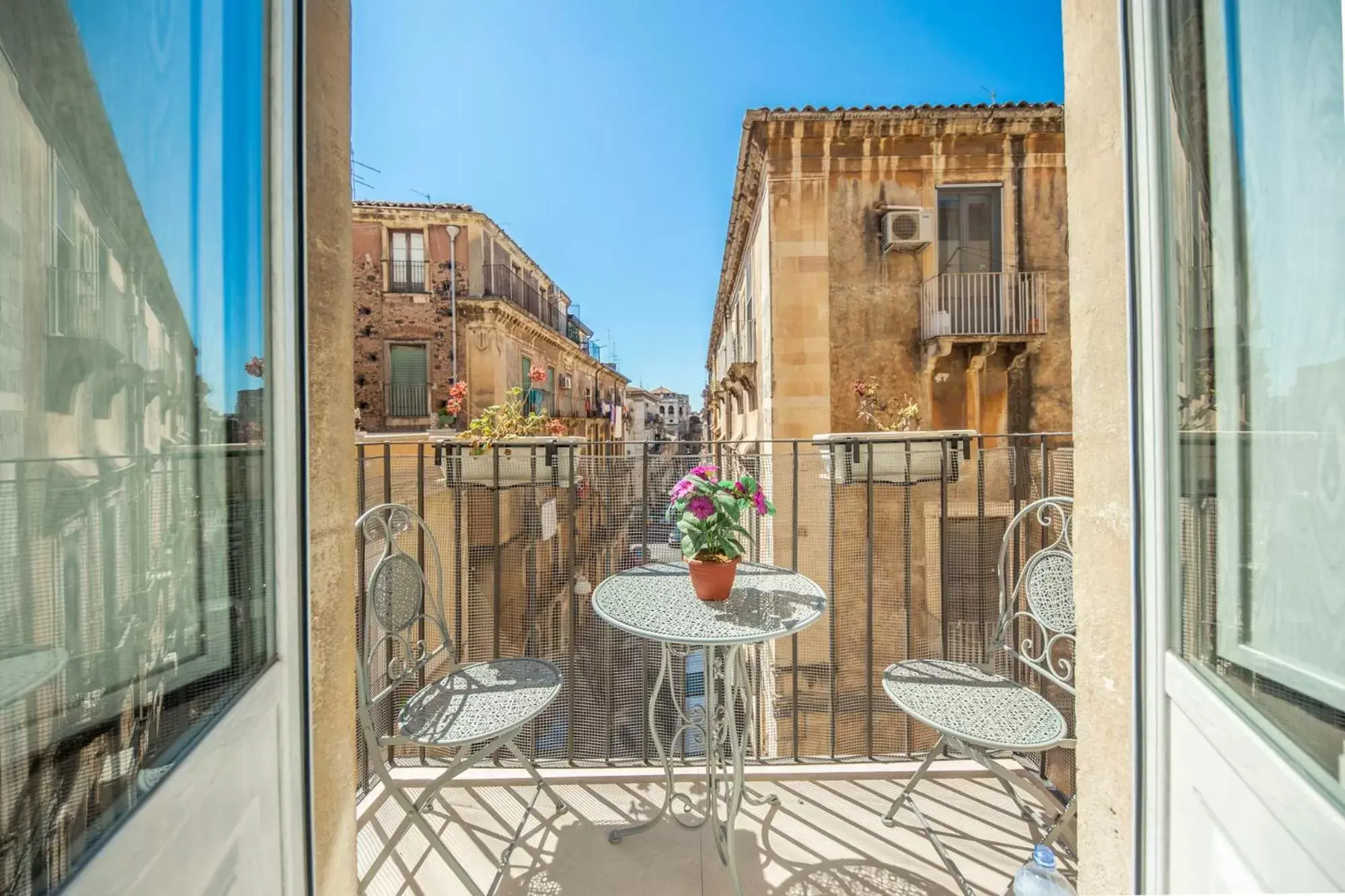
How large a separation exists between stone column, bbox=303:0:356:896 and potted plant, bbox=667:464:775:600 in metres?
1.00

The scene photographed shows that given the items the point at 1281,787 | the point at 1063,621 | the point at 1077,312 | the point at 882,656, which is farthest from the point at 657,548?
the point at 882,656

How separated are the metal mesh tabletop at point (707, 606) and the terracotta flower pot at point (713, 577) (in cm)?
4

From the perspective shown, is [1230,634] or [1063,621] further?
[1063,621]

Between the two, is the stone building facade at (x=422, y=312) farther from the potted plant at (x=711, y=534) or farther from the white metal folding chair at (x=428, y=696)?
the potted plant at (x=711, y=534)

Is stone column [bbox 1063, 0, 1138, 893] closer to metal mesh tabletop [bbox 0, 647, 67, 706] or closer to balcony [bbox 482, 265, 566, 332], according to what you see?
metal mesh tabletop [bbox 0, 647, 67, 706]

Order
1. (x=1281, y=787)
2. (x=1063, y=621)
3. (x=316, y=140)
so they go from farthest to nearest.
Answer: (x=1063, y=621) → (x=316, y=140) → (x=1281, y=787)

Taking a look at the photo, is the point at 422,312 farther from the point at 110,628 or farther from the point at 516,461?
the point at 110,628

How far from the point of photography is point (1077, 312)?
126 centimetres

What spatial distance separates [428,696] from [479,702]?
0.21 meters

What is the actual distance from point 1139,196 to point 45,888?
2.03 meters

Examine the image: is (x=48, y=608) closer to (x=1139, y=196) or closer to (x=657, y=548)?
(x=1139, y=196)

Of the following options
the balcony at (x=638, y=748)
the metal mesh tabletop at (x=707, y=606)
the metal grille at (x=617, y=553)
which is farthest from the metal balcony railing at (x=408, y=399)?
the metal mesh tabletop at (x=707, y=606)

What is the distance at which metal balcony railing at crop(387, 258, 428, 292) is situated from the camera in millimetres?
12406

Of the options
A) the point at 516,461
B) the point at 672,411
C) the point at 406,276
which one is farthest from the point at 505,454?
the point at 672,411
